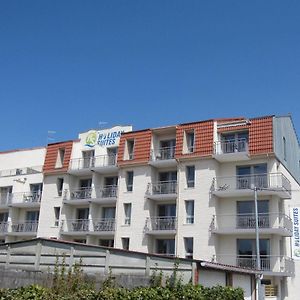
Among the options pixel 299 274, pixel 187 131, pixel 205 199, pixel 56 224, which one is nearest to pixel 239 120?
pixel 187 131

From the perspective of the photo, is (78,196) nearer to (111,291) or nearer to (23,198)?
(23,198)

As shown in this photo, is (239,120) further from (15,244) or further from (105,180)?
(15,244)

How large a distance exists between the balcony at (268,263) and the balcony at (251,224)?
5.98 feet

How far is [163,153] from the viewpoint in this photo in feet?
131

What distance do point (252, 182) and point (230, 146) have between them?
3520 mm

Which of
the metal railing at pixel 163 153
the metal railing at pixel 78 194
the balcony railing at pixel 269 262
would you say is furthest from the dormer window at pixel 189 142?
the metal railing at pixel 78 194

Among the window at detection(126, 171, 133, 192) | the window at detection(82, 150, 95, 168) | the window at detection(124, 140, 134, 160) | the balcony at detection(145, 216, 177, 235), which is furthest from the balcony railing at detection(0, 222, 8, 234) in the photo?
the balcony at detection(145, 216, 177, 235)

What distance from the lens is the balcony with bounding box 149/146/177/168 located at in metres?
38.4

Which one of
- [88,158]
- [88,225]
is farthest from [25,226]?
[88,158]

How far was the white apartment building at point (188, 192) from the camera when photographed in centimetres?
3425

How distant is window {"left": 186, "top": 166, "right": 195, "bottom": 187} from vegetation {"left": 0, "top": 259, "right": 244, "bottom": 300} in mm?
18569

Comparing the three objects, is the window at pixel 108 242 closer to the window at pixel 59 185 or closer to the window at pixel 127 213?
the window at pixel 127 213

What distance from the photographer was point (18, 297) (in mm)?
10102

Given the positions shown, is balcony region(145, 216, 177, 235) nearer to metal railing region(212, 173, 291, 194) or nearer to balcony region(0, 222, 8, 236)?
metal railing region(212, 173, 291, 194)
